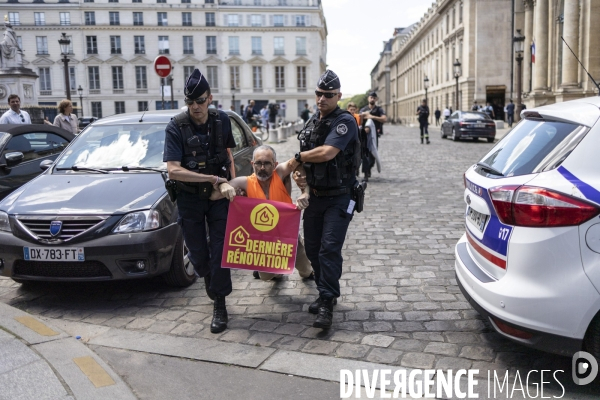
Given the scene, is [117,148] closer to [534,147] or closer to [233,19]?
[534,147]

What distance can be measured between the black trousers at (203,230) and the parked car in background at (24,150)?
13.2 ft

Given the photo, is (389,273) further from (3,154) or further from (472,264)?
(3,154)

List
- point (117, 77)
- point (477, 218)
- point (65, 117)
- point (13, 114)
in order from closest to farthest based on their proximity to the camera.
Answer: point (477, 218)
point (13, 114)
point (65, 117)
point (117, 77)

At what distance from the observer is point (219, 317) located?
16.1 feet

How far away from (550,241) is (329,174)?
1834mm

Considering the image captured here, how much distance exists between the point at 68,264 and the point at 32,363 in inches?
52.8

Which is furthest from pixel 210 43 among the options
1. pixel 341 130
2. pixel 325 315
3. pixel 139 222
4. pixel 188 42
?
pixel 325 315

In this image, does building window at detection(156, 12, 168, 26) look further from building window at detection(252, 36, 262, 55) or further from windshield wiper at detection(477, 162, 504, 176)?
windshield wiper at detection(477, 162, 504, 176)

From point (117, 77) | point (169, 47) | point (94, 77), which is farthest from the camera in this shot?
point (169, 47)

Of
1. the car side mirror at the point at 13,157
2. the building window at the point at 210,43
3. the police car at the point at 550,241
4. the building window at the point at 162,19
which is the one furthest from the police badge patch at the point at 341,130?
the building window at the point at 162,19

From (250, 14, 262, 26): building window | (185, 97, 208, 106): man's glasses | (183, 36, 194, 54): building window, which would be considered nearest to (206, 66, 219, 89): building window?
(183, 36, 194, 54): building window

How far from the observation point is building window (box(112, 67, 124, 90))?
265ft

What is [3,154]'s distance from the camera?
339 inches

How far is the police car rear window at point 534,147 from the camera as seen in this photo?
11.8 feet
